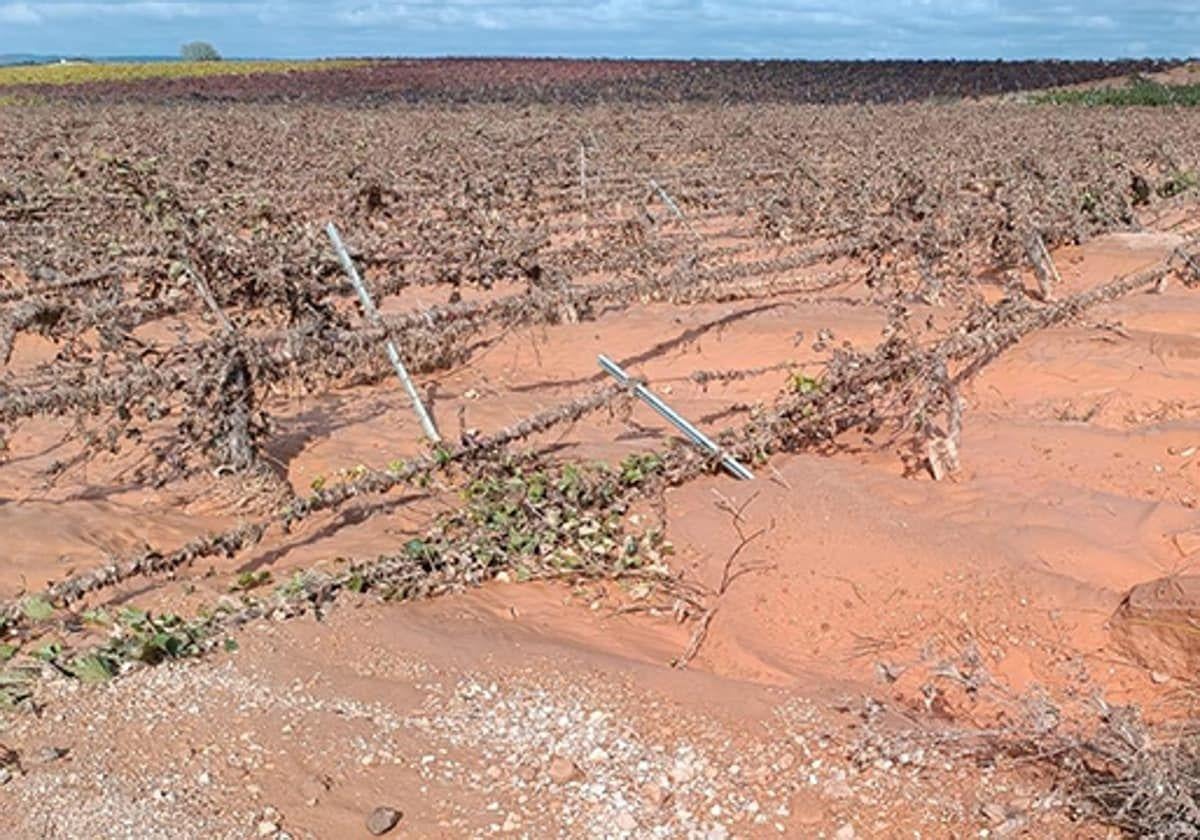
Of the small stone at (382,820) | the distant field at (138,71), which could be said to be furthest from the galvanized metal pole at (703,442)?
the distant field at (138,71)

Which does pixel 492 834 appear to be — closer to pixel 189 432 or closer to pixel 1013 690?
pixel 1013 690

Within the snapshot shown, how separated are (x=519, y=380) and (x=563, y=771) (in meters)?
5.74

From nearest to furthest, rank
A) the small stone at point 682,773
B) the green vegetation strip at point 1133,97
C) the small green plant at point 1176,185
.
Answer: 1. the small stone at point 682,773
2. the small green plant at point 1176,185
3. the green vegetation strip at point 1133,97

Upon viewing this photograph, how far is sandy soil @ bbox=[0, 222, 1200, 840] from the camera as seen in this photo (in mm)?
3412

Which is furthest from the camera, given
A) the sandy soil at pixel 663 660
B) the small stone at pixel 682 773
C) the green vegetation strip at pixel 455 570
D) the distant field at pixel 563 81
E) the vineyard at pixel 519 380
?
the distant field at pixel 563 81

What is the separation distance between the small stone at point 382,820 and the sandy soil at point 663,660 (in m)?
0.03

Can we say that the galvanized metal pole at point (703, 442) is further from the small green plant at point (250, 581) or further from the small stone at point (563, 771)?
the small stone at point (563, 771)

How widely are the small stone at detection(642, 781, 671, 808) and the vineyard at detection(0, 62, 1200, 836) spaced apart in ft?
0.24

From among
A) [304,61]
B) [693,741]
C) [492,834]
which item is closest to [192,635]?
[492,834]

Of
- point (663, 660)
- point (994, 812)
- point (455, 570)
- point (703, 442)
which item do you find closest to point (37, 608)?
point (455, 570)

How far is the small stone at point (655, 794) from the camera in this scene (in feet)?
11.3

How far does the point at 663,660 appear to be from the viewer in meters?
4.55

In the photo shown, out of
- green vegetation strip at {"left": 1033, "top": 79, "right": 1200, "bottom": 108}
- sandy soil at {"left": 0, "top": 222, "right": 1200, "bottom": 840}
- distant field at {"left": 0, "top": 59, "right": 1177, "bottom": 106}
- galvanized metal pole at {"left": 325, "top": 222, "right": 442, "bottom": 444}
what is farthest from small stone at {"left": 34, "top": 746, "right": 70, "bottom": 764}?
distant field at {"left": 0, "top": 59, "right": 1177, "bottom": 106}

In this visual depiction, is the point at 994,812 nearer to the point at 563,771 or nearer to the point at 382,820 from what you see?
the point at 563,771
